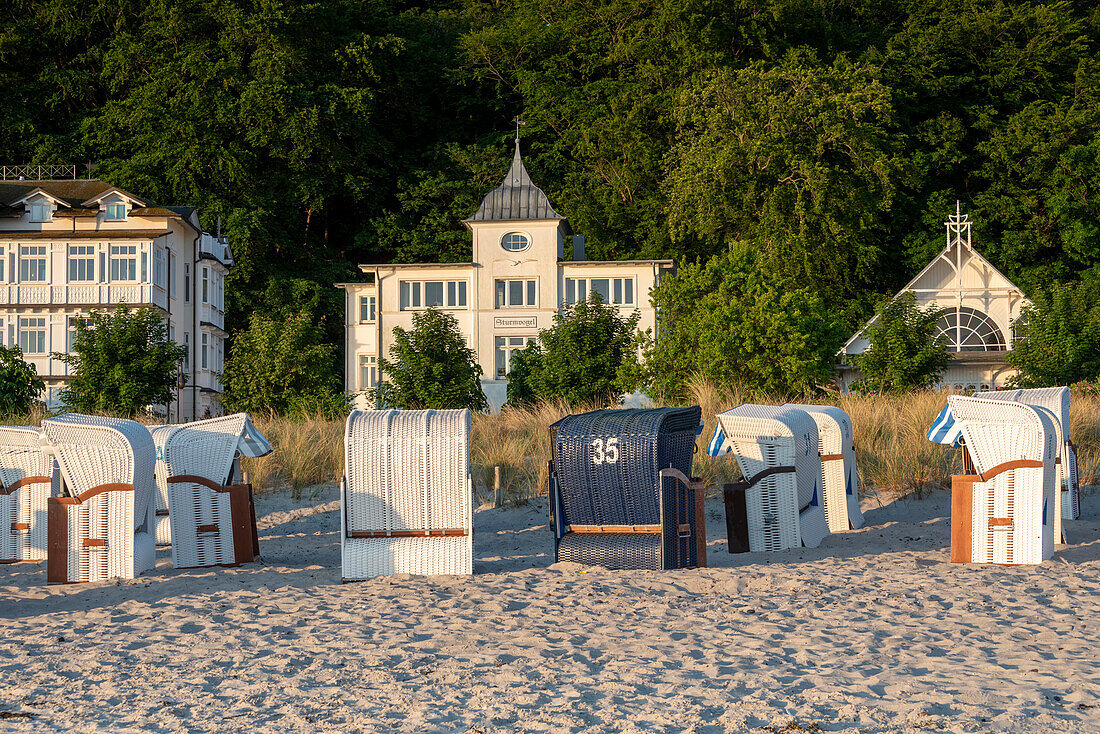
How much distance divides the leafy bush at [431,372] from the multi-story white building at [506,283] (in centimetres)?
1592

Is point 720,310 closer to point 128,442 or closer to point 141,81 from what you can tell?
point 128,442

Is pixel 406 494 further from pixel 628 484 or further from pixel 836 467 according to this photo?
pixel 836 467

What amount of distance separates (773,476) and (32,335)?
119 ft

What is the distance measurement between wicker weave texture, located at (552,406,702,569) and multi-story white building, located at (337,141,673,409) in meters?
34.4

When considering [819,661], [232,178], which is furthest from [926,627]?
[232,178]

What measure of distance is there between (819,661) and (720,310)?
59.7 feet

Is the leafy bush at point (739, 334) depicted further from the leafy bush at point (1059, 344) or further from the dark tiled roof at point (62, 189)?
the dark tiled roof at point (62, 189)

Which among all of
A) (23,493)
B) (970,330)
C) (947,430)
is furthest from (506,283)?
(947,430)

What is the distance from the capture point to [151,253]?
3944 cm

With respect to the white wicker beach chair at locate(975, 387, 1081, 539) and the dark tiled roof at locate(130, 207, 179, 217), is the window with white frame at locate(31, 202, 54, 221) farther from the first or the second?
the white wicker beach chair at locate(975, 387, 1081, 539)

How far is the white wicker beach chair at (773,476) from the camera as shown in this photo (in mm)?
10086

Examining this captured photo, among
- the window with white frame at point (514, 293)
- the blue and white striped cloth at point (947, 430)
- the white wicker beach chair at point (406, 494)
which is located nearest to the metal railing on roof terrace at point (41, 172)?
the window with white frame at point (514, 293)

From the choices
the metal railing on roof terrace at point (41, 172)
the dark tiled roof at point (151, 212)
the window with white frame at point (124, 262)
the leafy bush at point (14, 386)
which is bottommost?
the leafy bush at point (14, 386)

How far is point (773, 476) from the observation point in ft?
33.5
